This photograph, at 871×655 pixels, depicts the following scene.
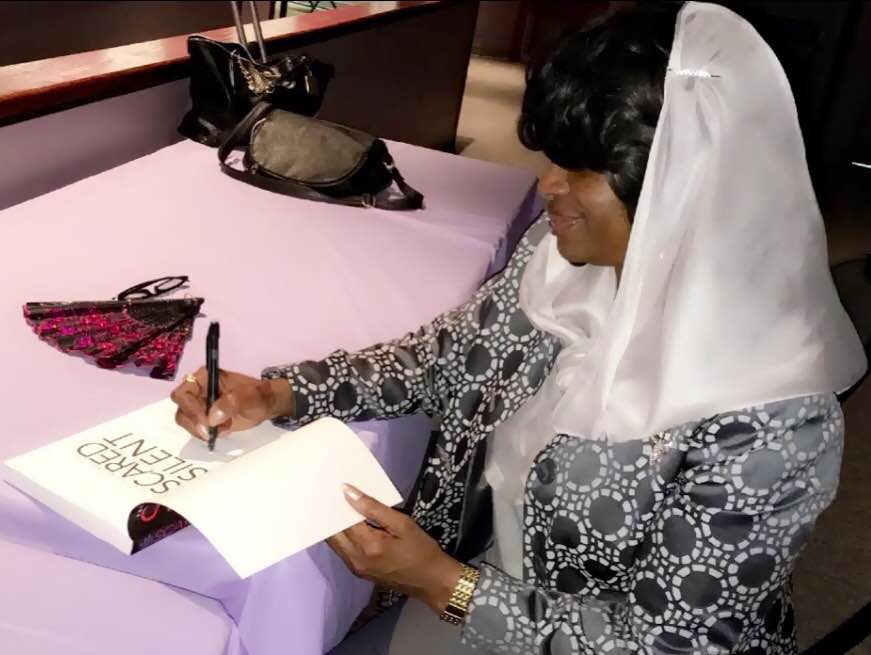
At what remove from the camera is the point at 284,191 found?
5.57ft

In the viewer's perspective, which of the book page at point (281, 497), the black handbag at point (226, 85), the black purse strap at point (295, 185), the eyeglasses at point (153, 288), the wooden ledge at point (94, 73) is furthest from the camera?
the black handbag at point (226, 85)

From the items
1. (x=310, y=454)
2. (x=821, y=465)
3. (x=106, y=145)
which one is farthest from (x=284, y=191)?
(x=821, y=465)

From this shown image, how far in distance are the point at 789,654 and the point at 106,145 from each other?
63.1 inches

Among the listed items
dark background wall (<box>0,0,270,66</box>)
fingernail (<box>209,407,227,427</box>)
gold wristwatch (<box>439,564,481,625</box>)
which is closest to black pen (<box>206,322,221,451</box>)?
fingernail (<box>209,407,227,427</box>)

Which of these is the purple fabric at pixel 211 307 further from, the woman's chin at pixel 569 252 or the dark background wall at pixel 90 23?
the dark background wall at pixel 90 23

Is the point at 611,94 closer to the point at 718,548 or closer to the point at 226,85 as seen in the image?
the point at 718,548

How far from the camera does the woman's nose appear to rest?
2.97 ft

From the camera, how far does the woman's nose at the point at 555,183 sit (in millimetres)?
907

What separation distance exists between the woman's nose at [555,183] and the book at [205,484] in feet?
1.14

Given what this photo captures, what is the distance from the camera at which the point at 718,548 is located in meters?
0.76

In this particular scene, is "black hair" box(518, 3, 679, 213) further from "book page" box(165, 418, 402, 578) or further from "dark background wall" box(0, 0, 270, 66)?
"dark background wall" box(0, 0, 270, 66)

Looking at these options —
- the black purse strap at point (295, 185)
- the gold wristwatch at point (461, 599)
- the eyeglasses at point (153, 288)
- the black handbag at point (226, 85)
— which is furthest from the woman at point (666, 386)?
the black handbag at point (226, 85)

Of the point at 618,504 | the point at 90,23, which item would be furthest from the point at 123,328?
the point at 90,23

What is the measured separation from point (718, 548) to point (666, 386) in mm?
157
